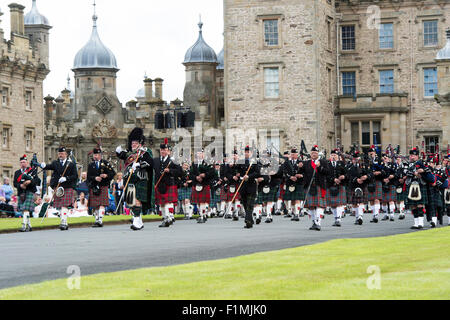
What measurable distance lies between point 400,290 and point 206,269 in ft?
10.6

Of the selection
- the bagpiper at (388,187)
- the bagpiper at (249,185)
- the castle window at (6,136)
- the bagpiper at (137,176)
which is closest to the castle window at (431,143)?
the castle window at (6,136)

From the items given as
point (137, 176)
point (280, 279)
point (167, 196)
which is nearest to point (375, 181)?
point (167, 196)

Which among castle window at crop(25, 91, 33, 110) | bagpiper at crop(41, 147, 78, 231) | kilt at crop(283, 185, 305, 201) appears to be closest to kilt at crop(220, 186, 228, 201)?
kilt at crop(283, 185, 305, 201)

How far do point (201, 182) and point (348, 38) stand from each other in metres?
29.8

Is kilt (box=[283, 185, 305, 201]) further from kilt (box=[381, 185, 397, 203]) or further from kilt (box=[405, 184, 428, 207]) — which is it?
kilt (box=[405, 184, 428, 207])

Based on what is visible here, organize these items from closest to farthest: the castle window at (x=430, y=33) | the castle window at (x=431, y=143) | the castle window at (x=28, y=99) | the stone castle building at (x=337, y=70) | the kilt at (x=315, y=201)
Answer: the kilt at (x=315, y=201)
the stone castle building at (x=337, y=70)
the castle window at (x=431, y=143)
the castle window at (x=430, y=33)
the castle window at (x=28, y=99)

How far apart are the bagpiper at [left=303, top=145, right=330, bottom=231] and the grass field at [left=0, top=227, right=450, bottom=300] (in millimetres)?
8401

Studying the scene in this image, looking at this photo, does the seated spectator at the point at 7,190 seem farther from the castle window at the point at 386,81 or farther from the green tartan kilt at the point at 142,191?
the castle window at the point at 386,81

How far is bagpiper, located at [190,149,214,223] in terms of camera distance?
3020 cm

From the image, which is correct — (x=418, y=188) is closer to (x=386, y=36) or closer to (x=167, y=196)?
(x=167, y=196)

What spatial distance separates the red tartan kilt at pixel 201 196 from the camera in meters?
30.2

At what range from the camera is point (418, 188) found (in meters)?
24.0

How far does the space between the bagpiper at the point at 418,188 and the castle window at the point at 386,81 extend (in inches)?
1358
